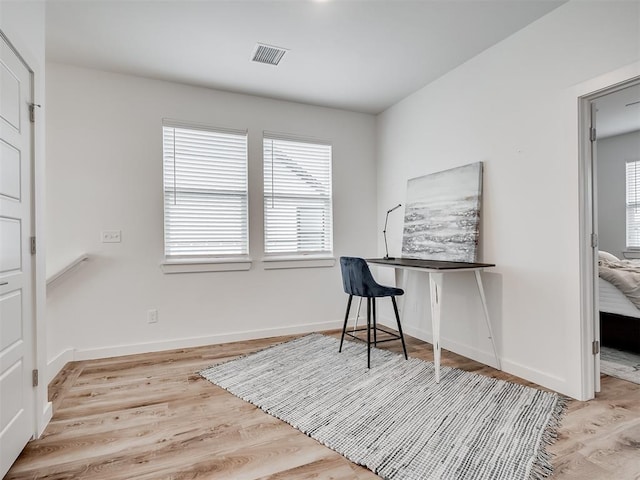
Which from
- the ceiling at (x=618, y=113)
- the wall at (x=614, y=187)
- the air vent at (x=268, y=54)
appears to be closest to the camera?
the air vent at (x=268, y=54)

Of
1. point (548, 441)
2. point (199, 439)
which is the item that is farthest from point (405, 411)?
point (199, 439)

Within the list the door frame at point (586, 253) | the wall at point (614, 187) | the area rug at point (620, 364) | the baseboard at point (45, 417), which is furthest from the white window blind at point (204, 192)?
the wall at point (614, 187)

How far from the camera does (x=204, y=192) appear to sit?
361cm

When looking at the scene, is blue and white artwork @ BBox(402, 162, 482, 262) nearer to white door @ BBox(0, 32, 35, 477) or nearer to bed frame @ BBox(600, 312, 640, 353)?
bed frame @ BBox(600, 312, 640, 353)

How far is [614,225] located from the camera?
17.8 ft

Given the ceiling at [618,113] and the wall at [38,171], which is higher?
the ceiling at [618,113]

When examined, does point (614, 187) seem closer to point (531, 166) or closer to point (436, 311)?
point (531, 166)

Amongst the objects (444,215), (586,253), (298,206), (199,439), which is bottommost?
(199,439)

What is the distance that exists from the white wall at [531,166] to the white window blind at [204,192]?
82.2 inches

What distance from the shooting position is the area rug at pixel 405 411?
1674mm

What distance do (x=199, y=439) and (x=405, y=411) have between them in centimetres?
120

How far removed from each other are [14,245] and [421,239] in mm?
3090

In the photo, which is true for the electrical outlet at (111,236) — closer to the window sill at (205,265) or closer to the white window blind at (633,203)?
the window sill at (205,265)

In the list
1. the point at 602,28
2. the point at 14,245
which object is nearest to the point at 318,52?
the point at 602,28
